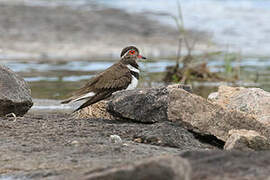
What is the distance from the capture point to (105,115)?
6480 millimetres

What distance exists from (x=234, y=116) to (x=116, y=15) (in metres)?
12.6

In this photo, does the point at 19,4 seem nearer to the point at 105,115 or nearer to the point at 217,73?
the point at 217,73

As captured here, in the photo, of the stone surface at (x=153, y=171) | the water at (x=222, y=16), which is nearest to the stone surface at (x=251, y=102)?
the stone surface at (x=153, y=171)

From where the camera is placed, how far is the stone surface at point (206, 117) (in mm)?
5496

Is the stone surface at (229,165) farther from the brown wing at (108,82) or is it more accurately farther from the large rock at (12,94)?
the brown wing at (108,82)

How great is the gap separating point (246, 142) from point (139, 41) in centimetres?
1085

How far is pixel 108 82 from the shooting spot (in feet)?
22.1

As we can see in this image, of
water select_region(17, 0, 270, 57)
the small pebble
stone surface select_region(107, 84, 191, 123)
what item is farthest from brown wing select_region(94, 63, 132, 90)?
water select_region(17, 0, 270, 57)

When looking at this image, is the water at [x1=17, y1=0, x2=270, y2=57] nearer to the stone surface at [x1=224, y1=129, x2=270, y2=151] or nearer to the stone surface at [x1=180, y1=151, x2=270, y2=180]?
the stone surface at [x1=224, y1=129, x2=270, y2=151]

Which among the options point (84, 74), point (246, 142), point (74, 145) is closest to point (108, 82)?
point (74, 145)

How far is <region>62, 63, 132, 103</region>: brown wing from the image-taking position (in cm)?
670

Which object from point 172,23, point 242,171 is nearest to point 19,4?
point 172,23

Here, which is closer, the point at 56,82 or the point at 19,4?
the point at 56,82

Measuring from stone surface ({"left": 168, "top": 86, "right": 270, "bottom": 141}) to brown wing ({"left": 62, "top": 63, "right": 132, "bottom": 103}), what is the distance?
47.8 inches
